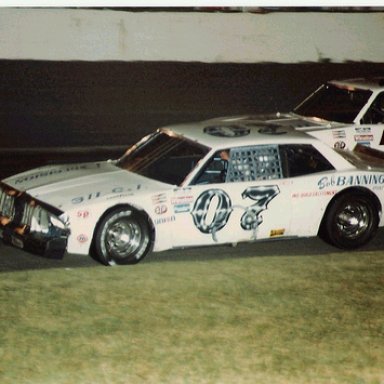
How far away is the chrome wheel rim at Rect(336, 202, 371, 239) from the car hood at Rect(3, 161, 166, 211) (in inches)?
82.8

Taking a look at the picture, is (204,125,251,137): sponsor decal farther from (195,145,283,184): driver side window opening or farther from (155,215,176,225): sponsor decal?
(155,215,176,225): sponsor decal

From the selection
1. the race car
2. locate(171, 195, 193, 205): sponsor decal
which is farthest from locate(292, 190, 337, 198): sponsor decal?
the race car

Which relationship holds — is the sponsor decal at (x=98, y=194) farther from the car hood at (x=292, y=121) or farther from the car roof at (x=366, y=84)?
the car roof at (x=366, y=84)

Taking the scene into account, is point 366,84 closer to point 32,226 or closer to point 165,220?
point 165,220

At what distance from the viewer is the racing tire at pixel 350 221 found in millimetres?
9713

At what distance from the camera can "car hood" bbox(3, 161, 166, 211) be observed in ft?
28.4

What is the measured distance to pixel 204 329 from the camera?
6539 mm

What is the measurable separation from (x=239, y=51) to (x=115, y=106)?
203 inches

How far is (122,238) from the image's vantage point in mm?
8727

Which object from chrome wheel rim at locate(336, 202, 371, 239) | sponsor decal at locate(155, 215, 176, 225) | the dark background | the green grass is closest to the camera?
the green grass

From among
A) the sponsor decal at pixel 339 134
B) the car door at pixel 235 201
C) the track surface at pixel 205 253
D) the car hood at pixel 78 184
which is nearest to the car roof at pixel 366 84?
the sponsor decal at pixel 339 134

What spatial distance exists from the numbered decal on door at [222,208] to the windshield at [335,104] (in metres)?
3.66

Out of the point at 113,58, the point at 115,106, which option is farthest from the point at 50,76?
the point at 115,106

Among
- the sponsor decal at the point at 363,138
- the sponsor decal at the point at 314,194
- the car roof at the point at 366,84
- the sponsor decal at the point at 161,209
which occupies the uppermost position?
the car roof at the point at 366,84
